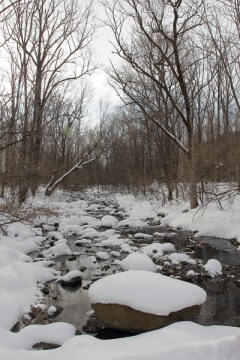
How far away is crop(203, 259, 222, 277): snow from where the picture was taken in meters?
7.04

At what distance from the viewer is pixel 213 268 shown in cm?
718

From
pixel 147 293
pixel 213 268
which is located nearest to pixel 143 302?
pixel 147 293

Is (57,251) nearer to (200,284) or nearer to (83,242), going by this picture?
(83,242)

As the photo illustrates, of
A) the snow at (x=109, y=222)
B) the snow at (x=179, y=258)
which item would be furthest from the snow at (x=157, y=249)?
the snow at (x=109, y=222)

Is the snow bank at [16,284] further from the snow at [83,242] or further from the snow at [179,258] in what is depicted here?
the snow at [179,258]

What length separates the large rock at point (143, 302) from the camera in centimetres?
461

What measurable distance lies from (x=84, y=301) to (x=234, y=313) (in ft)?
8.30

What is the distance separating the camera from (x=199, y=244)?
369 inches

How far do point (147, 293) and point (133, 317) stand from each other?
397 millimetres

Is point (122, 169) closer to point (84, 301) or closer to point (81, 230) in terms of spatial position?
point (81, 230)

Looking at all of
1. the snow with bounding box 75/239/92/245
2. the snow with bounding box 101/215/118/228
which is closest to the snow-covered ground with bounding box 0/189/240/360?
the snow with bounding box 75/239/92/245

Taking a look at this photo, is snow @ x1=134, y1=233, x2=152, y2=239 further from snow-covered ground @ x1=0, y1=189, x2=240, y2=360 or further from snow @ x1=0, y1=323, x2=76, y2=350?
snow @ x1=0, y1=323, x2=76, y2=350

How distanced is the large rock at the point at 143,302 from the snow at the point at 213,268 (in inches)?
81.7

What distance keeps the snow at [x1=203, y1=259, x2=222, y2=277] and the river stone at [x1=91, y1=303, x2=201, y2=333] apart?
2267mm
